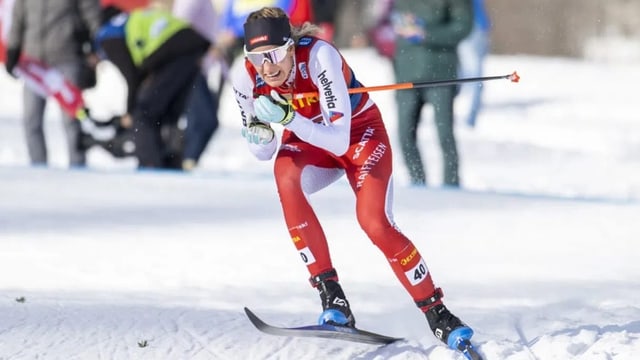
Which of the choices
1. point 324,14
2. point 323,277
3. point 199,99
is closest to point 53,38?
point 199,99

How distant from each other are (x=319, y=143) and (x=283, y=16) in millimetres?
540

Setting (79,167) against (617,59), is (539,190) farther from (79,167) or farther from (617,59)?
(617,59)

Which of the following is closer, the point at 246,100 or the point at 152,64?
the point at 246,100

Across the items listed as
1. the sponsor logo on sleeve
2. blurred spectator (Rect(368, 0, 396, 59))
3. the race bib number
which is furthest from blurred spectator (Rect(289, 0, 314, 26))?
the race bib number

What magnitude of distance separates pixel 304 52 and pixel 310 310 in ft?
4.66

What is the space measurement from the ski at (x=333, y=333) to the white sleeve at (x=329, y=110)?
2.42ft

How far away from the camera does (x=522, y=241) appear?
313 inches

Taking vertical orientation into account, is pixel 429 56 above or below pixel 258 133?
below

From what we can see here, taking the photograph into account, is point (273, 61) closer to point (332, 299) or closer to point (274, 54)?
point (274, 54)

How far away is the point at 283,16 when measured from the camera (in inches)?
204

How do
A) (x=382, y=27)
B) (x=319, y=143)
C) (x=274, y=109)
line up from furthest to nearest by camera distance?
(x=382, y=27) → (x=319, y=143) → (x=274, y=109)

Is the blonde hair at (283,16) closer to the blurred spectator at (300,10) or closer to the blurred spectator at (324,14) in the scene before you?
the blurred spectator at (300,10)

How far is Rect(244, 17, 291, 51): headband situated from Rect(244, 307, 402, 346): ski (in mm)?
1173

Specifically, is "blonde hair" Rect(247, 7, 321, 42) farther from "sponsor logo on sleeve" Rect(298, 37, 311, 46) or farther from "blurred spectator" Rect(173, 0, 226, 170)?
"blurred spectator" Rect(173, 0, 226, 170)
